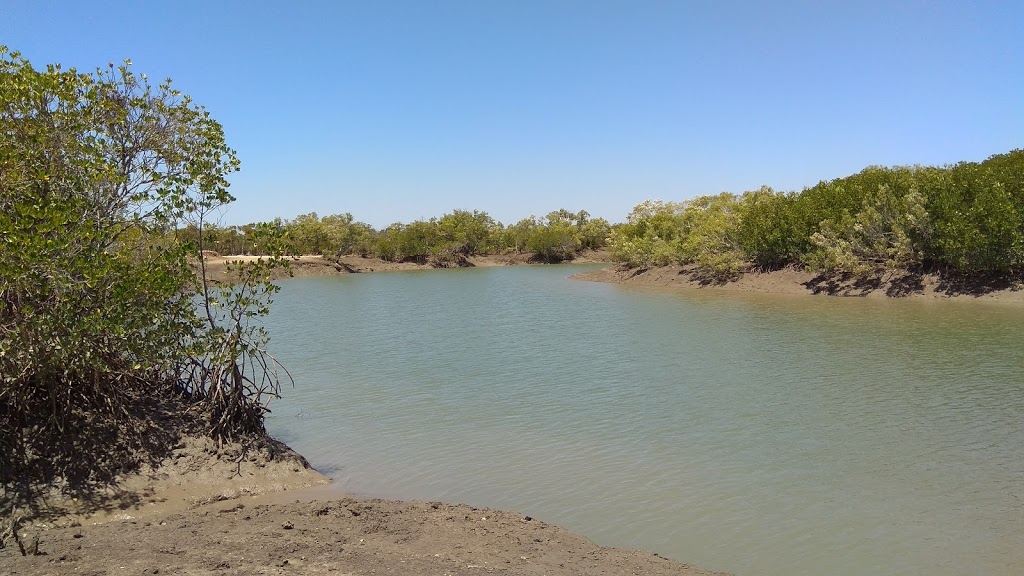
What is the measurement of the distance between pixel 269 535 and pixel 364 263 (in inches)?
3411

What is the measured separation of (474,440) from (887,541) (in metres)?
6.73

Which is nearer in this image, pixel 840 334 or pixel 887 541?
pixel 887 541

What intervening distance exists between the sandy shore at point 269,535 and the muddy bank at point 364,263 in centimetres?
6162

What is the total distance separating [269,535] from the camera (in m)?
7.33

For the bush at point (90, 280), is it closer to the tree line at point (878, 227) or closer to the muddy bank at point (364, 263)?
the tree line at point (878, 227)

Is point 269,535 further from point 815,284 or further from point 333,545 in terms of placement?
point 815,284

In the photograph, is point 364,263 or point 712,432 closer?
point 712,432

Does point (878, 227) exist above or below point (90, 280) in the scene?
above

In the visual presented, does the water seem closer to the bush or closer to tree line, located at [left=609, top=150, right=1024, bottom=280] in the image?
the bush

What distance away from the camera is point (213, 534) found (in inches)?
290

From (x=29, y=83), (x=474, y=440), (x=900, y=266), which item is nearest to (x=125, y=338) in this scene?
(x=29, y=83)

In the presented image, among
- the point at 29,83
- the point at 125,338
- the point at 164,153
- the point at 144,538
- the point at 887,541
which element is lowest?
the point at 887,541

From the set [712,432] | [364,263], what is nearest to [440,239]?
[364,263]

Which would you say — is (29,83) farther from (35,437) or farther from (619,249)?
(619,249)
